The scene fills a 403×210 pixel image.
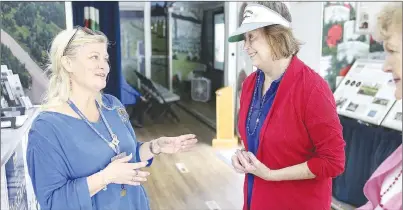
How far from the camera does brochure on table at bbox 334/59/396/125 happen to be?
337 cm

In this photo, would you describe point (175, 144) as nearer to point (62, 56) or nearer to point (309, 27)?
point (62, 56)

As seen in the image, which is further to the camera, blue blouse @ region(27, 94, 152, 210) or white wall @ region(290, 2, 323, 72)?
white wall @ region(290, 2, 323, 72)

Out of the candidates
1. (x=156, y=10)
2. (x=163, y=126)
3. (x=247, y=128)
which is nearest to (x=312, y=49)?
(x=247, y=128)

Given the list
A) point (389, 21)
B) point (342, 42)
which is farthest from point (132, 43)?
point (389, 21)

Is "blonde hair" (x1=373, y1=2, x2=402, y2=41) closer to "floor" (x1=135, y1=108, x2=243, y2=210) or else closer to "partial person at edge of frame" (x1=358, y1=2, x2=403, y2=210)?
"partial person at edge of frame" (x1=358, y1=2, x2=403, y2=210)

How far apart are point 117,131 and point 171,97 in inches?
254

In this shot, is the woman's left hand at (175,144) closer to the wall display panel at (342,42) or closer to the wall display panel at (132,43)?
the wall display panel at (342,42)

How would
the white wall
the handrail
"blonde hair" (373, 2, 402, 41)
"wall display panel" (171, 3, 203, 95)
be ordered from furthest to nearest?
"wall display panel" (171, 3, 203, 95)
the white wall
the handrail
"blonde hair" (373, 2, 402, 41)

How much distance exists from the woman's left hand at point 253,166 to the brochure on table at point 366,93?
2.14 meters

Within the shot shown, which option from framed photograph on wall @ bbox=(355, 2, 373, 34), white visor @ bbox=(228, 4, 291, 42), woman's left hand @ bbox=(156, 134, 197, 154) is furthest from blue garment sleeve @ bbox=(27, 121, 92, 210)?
framed photograph on wall @ bbox=(355, 2, 373, 34)

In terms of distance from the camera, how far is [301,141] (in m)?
1.50

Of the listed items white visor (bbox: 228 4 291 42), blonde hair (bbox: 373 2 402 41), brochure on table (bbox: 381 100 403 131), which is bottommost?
brochure on table (bbox: 381 100 403 131)

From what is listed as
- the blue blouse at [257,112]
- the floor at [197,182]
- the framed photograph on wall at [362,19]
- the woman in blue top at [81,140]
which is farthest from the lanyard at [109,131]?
the framed photograph on wall at [362,19]

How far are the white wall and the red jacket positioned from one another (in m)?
2.18
